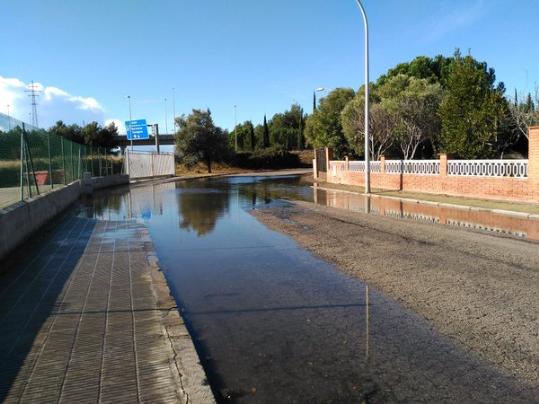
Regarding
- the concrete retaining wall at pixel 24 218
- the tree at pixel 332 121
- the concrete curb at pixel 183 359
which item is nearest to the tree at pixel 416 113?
the tree at pixel 332 121

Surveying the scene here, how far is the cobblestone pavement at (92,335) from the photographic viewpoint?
3760 millimetres

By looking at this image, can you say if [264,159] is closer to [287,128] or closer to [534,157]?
[287,128]

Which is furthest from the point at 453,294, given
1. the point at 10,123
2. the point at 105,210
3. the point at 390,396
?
the point at 105,210

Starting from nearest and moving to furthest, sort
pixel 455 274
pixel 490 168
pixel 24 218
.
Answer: pixel 455 274 → pixel 24 218 → pixel 490 168

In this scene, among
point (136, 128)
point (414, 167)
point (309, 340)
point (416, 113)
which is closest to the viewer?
point (309, 340)

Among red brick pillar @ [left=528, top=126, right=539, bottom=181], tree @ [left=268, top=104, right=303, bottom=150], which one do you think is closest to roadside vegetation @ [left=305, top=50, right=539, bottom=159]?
red brick pillar @ [left=528, top=126, right=539, bottom=181]

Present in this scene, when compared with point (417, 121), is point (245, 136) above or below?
above

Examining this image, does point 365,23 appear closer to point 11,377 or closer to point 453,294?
point 453,294

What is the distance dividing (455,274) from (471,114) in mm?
19204

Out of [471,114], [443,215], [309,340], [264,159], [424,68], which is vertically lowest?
[309,340]

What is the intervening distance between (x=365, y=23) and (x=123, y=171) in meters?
26.5

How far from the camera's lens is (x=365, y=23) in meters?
22.3

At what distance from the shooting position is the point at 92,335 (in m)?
4.90

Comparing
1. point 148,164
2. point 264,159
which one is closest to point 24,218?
point 148,164
